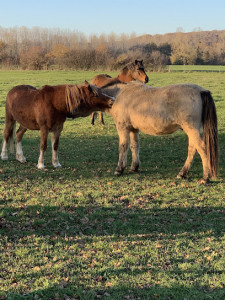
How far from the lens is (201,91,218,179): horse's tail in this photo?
24.6 feet

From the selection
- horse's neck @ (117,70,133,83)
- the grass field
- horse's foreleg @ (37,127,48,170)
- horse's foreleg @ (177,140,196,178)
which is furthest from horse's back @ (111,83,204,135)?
horse's neck @ (117,70,133,83)

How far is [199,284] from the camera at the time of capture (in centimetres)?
401

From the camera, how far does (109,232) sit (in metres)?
5.50

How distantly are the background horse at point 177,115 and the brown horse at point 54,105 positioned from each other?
25.3 inches

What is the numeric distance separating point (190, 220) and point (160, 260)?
155 cm

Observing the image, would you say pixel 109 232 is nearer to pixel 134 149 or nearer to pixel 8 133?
pixel 134 149

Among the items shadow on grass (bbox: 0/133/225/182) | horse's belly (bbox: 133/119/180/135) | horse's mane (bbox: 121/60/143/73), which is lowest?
shadow on grass (bbox: 0/133/225/182)

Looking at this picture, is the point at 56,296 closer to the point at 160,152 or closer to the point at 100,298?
the point at 100,298

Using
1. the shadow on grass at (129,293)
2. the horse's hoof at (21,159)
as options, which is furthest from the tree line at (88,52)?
the shadow on grass at (129,293)

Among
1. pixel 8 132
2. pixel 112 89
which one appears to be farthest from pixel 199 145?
pixel 8 132

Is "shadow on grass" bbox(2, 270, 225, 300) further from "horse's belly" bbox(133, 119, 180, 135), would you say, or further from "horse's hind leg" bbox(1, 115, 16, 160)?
"horse's hind leg" bbox(1, 115, 16, 160)

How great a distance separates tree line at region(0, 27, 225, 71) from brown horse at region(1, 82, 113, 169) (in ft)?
112

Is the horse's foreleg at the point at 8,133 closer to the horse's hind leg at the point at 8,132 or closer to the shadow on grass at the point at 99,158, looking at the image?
the horse's hind leg at the point at 8,132

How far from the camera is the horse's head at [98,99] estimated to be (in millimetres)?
8270
